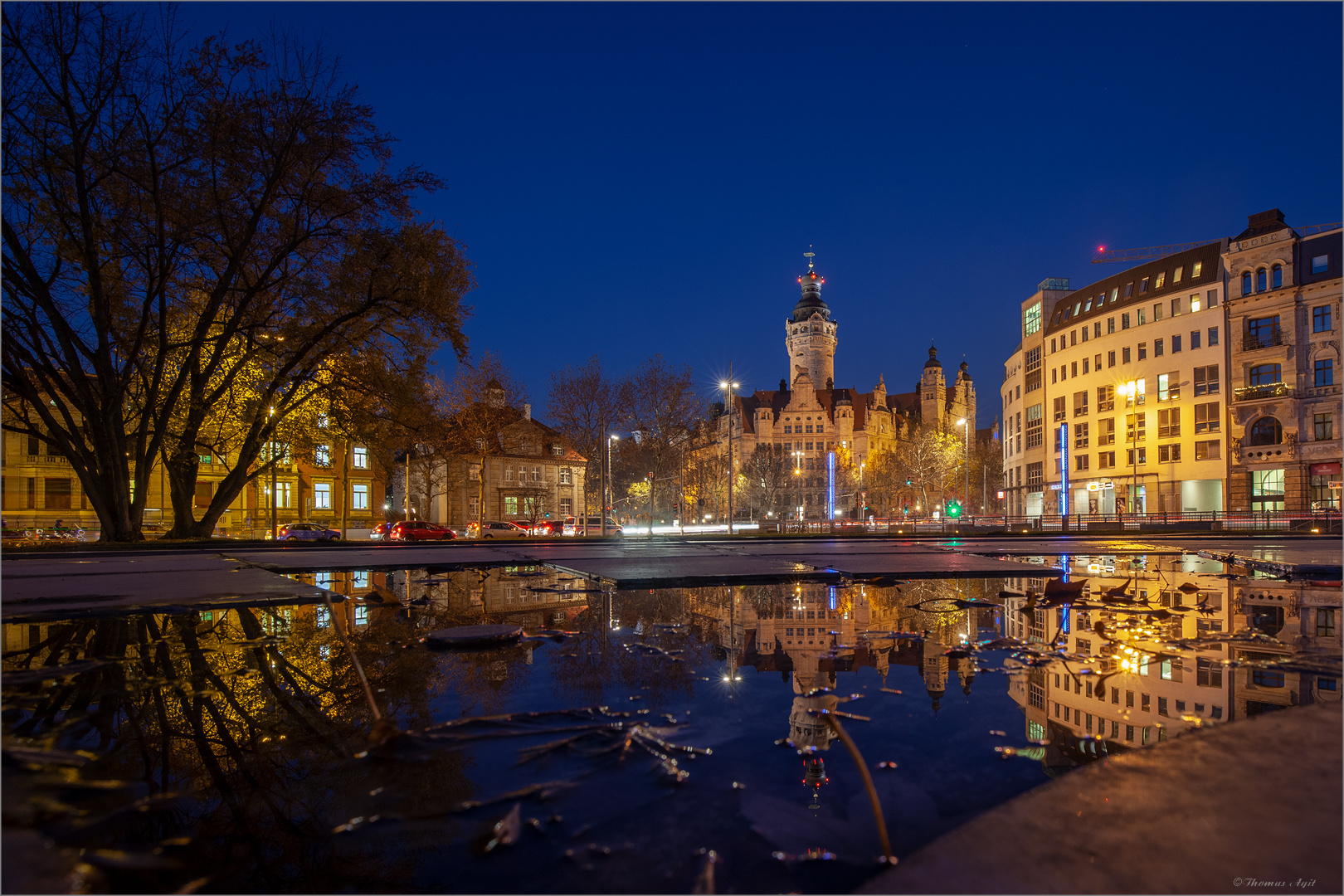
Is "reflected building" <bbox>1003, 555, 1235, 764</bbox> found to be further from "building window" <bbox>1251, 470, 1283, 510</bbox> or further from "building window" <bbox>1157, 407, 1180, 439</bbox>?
"building window" <bbox>1157, 407, 1180, 439</bbox>

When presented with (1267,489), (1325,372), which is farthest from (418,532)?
(1325,372)

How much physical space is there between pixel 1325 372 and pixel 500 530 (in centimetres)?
5917

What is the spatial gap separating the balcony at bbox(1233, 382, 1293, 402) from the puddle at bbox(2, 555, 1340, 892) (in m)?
59.3

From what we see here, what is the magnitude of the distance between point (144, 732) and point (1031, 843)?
3.13 metres

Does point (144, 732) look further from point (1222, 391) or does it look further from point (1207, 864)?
point (1222, 391)

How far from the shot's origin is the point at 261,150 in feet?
66.2

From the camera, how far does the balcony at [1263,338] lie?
51.0 m

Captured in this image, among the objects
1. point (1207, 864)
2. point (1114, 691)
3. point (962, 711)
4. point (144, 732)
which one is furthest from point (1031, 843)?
point (144, 732)

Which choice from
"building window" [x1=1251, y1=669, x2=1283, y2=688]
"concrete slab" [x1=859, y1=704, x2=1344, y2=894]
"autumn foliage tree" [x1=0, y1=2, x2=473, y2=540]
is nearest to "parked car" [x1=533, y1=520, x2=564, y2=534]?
"autumn foliage tree" [x1=0, y1=2, x2=473, y2=540]

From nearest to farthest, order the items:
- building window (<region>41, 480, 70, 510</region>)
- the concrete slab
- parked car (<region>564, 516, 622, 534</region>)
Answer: the concrete slab → parked car (<region>564, 516, 622, 534</region>) → building window (<region>41, 480, 70, 510</region>)

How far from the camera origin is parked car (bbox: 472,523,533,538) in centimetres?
4162

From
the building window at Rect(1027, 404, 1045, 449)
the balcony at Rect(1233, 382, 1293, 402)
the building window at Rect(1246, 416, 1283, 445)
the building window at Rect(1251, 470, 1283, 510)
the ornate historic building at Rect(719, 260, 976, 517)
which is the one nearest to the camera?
the balcony at Rect(1233, 382, 1293, 402)

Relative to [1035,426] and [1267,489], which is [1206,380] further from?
[1035,426]

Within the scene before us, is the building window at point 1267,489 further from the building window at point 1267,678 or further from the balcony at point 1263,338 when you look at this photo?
the building window at point 1267,678
